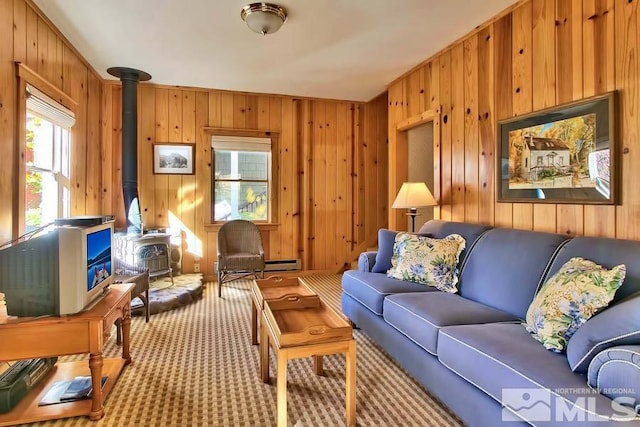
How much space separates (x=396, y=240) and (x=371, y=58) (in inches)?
78.7

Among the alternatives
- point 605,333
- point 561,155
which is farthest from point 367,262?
point 605,333

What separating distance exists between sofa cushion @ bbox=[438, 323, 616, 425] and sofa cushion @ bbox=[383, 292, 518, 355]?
0.10 metres

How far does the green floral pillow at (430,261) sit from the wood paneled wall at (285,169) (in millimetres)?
2622

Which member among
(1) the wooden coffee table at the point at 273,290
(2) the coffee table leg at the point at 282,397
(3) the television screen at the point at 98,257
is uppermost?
(3) the television screen at the point at 98,257

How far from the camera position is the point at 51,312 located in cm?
186

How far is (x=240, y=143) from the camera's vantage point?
503 cm

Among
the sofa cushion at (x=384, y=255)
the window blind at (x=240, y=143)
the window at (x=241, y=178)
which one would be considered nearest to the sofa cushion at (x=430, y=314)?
the sofa cushion at (x=384, y=255)

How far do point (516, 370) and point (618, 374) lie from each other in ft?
1.06

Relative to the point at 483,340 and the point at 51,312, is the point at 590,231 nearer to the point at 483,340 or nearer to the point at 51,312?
the point at 483,340

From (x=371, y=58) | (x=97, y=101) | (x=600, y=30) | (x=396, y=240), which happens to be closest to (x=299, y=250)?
(x=396, y=240)

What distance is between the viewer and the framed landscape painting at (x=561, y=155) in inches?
83.4

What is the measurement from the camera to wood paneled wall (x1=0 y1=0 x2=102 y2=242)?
95.8 inches

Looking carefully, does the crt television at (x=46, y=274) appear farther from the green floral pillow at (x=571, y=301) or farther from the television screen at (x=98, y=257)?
the green floral pillow at (x=571, y=301)

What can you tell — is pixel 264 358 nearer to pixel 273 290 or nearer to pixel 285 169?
Answer: pixel 273 290
